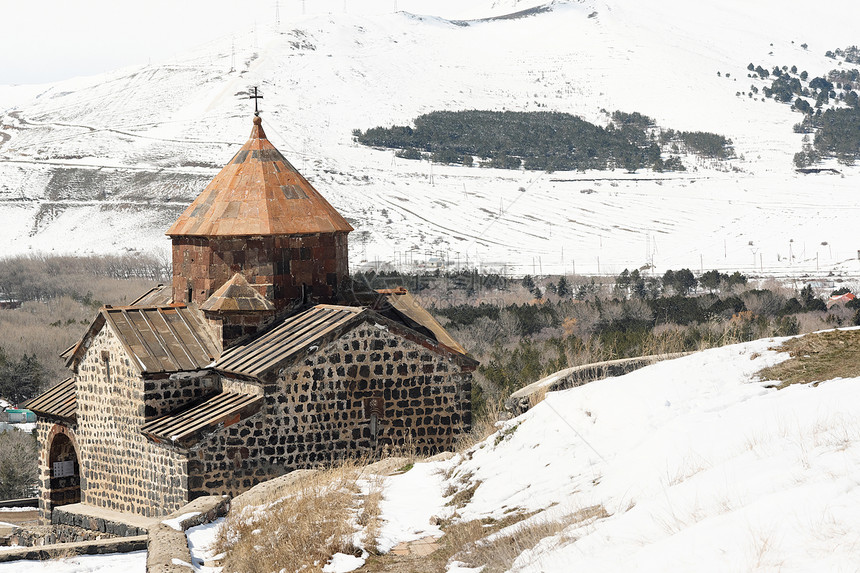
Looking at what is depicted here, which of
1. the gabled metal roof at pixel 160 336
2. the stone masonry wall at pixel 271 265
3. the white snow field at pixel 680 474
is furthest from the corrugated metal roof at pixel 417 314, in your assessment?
the white snow field at pixel 680 474

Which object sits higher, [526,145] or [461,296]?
[526,145]

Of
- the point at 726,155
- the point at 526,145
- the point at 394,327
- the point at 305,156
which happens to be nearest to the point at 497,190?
the point at 305,156

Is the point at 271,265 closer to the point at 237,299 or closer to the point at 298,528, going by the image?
the point at 237,299

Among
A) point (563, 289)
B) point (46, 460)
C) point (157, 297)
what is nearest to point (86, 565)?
point (157, 297)

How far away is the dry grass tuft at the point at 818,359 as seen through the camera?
1163cm

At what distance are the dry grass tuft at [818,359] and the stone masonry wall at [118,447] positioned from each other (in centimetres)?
925

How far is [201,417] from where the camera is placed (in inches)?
718

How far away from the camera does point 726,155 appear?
15225cm

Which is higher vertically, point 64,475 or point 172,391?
point 172,391

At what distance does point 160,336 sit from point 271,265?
7.16 ft

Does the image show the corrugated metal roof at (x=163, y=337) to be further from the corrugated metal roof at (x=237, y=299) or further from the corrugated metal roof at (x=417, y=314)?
the corrugated metal roof at (x=417, y=314)

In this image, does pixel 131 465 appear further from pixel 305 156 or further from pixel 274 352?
pixel 305 156

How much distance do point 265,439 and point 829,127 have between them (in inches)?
6485

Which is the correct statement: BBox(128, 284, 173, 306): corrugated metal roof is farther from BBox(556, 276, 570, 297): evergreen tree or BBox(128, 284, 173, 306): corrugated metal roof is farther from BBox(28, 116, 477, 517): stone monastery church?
BBox(556, 276, 570, 297): evergreen tree
